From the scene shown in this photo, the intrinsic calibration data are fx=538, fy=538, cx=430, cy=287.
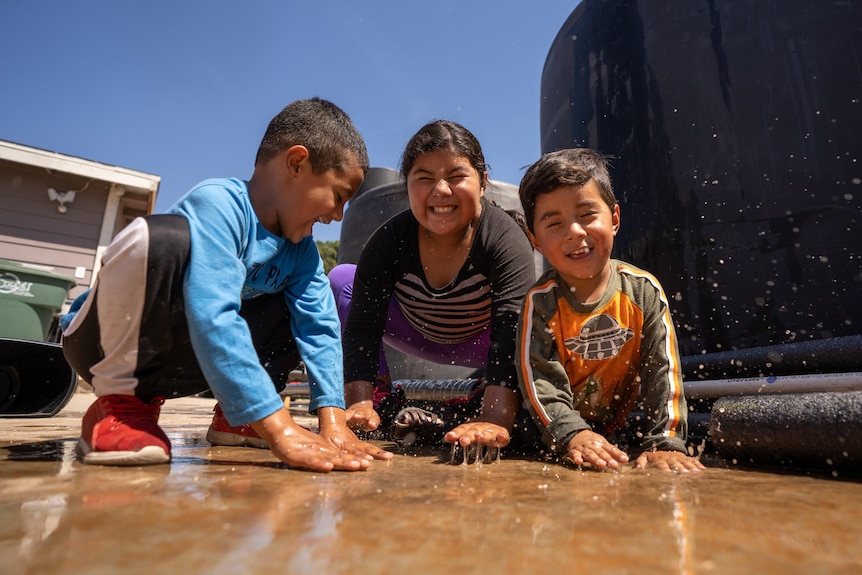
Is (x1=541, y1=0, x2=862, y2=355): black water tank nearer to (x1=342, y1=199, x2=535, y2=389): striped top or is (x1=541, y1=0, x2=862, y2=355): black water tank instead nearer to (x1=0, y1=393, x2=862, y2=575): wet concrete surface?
(x1=342, y1=199, x2=535, y2=389): striped top

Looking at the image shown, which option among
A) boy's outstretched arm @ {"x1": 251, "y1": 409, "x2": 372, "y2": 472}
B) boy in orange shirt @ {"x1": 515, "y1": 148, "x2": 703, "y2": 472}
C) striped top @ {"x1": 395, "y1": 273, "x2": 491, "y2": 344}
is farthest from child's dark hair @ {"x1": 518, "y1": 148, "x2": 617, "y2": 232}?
boy's outstretched arm @ {"x1": 251, "y1": 409, "x2": 372, "y2": 472}

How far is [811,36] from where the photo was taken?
1858 millimetres

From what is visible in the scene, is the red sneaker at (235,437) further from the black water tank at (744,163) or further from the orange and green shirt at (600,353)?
the black water tank at (744,163)

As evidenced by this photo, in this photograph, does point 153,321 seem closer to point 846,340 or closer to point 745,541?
point 745,541

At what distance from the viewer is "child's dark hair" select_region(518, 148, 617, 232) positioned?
1.80 meters

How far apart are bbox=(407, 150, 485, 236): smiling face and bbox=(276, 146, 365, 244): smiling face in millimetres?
454

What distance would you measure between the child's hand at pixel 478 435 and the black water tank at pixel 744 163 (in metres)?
0.96

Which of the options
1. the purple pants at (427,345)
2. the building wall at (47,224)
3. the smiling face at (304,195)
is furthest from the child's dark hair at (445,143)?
the building wall at (47,224)

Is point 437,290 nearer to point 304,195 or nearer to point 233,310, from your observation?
point 304,195

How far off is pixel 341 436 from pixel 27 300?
3743mm

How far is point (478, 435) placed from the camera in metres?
1.37

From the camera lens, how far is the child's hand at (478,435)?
52.4 inches

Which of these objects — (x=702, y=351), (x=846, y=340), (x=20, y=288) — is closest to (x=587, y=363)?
(x=702, y=351)

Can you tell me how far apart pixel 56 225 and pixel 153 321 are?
26.2ft
